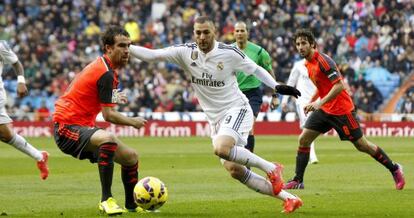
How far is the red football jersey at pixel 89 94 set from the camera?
10.4m

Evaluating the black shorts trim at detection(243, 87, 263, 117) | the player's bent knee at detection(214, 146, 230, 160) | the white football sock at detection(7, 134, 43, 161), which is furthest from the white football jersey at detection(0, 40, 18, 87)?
the player's bent knee at detection(214, 146, 230, 160)

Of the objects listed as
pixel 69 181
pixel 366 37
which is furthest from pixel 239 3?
pixel 69 181

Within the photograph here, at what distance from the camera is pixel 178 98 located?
36219mm

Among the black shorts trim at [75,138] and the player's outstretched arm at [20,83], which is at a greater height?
the black shorts trim at [75,138]

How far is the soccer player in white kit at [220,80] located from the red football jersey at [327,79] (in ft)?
9.17

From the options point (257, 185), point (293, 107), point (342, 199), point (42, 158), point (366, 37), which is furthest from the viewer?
point (366, 37)

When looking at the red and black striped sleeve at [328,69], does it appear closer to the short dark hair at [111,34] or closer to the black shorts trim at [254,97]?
the black shorts trim at [254,97]

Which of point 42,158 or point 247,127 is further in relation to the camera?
point 42,158

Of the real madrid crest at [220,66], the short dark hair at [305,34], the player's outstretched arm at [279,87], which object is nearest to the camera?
the player's outstretched arm at [279,87]

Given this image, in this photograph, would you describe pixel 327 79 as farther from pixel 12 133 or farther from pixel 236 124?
pixel 12 133

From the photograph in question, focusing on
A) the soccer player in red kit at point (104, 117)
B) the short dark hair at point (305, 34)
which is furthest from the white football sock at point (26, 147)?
the short dark hair at point (305, 34)

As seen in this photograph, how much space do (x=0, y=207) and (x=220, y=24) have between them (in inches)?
1156

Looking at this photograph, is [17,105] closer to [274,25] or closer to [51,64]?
[51,64]

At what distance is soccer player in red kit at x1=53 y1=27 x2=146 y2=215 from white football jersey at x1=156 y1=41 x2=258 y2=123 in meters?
0.85
